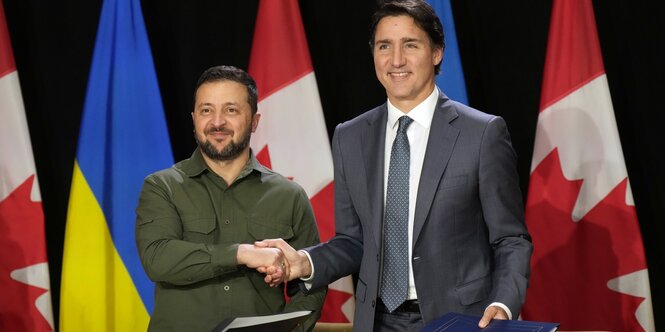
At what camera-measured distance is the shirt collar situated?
2.45 meters

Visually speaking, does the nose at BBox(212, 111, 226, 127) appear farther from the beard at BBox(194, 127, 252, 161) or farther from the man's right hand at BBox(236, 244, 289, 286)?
the man's right hand at BBox(236, 244, 289, 286)

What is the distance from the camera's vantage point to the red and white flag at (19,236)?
420cm

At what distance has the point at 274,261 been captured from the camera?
258cm

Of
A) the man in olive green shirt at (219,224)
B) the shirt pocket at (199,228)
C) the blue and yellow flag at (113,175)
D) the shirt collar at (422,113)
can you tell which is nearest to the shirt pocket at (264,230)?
the man in olive green shirt at (219,224)

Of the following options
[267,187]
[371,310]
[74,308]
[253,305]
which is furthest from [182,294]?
[74,308]

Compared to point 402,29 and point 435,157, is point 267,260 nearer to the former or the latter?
point 435,157

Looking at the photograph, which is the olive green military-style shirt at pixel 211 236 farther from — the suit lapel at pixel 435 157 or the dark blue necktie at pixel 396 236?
the suit lapel at pixel 435 157

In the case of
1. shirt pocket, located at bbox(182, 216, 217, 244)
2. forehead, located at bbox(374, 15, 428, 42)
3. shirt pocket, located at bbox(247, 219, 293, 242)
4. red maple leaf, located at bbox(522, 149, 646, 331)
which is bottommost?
red maple leaf, located at bbox(522, 149, 646, 331)

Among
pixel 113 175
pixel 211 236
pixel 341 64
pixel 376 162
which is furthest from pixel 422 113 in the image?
pixel 113 175

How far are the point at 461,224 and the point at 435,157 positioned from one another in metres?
0.20

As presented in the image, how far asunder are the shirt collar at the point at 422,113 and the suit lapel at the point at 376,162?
4 centimetres

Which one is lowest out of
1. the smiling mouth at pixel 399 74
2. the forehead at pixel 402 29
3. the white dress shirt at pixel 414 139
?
the white dress shirt at pixel 414 139

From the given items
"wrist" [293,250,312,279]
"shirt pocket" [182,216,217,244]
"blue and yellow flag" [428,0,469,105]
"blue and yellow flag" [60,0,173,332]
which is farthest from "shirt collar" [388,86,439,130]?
"blue and yellow flag" [60,0,173,332]

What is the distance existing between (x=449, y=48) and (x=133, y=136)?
1655 millimetres
